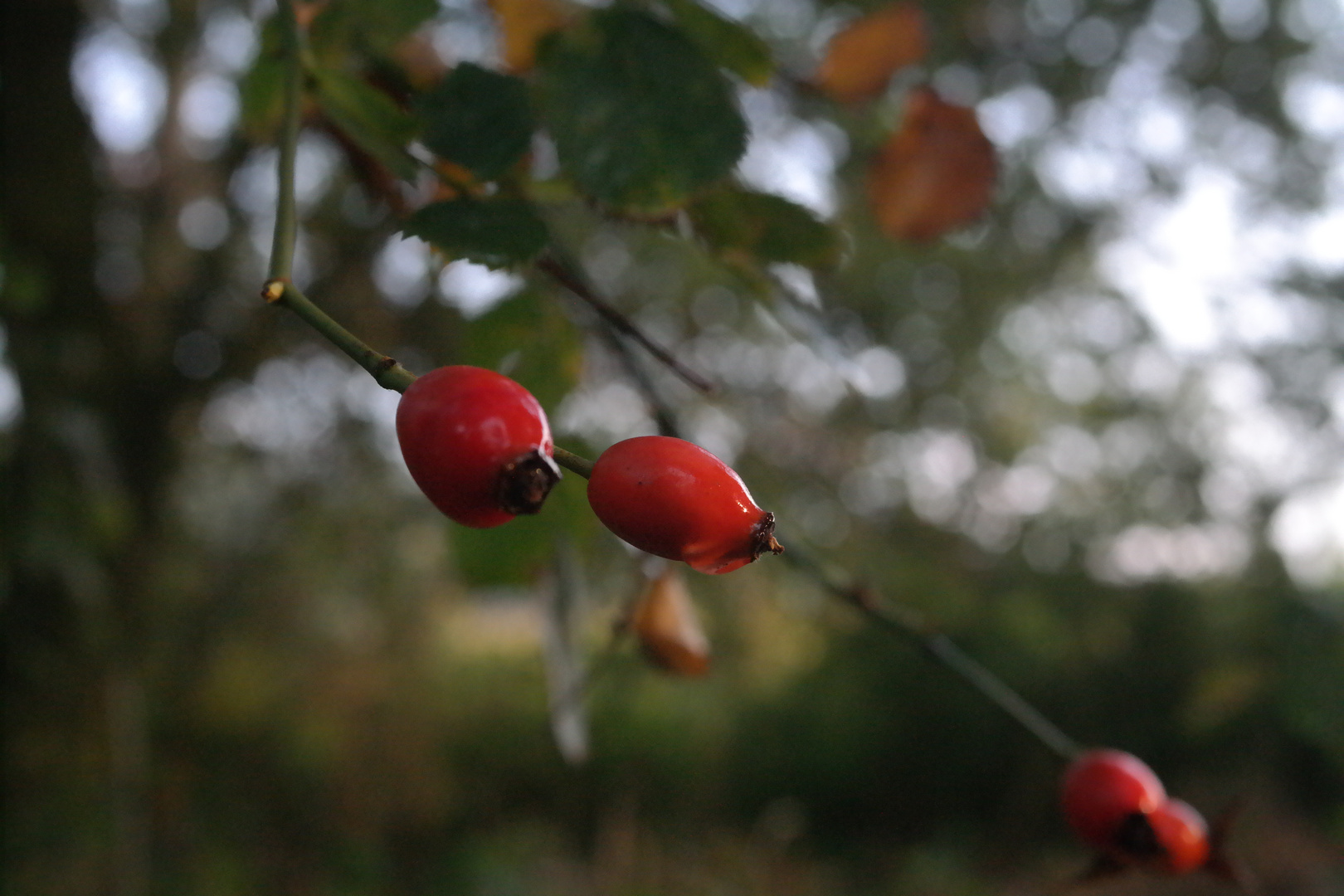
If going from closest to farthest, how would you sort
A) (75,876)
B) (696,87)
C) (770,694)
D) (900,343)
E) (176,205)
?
(696,87) → (75,876) → (176,205) → (900,343) → (770,694)

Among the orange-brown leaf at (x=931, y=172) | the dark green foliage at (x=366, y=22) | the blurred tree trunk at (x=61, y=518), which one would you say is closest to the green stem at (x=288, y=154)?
the dark green foliage at (x=366, y=22)

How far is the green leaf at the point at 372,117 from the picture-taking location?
0.39m

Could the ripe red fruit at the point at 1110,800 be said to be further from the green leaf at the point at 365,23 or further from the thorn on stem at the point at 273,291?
the green leaf at the point at 365,23

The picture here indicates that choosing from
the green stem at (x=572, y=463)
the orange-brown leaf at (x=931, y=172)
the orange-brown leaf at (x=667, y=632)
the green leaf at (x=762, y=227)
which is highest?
the green stem at (x=572, y=463)

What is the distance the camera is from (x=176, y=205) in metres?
2.89

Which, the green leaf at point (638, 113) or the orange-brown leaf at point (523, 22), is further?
the orange-brown leaf at point (523, 22)

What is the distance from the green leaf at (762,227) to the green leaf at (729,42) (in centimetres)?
8

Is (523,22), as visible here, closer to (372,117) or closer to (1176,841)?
(372,117)

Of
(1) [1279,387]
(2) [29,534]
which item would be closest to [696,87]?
(2) [29,534]

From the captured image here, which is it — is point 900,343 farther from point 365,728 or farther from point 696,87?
point 696,87

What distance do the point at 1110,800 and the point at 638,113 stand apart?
0.34 m

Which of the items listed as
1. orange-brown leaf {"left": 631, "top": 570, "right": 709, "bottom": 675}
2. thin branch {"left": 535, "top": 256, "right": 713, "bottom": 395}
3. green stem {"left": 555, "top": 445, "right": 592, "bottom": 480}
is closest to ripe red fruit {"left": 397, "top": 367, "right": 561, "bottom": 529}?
green stem {"left": 555, "top": 445, "right": 592, "bottom": 480}

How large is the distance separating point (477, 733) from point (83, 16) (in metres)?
2.91

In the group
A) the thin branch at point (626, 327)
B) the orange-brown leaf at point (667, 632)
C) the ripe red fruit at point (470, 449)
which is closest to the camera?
the ripe red fruit at point (470, 449)
